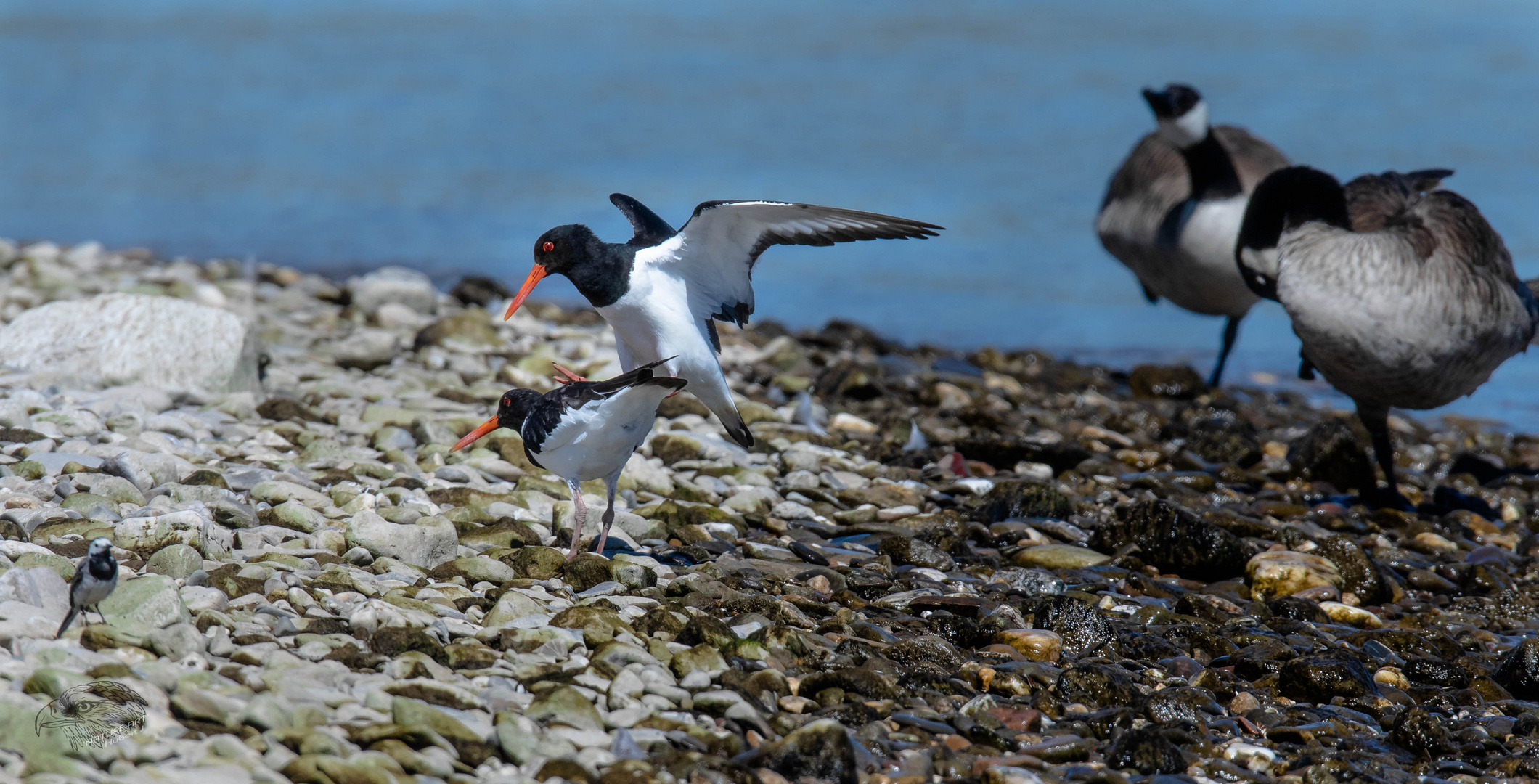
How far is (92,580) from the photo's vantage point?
3258 millimetres

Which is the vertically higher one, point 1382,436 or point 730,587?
point 1382,436

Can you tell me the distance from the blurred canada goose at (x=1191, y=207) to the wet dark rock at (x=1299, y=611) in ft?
14.9

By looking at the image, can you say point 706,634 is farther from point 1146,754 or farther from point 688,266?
point 688,266

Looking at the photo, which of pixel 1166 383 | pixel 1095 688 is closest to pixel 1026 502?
pixel 1095 688

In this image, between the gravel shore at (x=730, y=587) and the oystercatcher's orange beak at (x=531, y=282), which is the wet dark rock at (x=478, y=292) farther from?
the oystercatcher's orange beak at (x=531, y=282)

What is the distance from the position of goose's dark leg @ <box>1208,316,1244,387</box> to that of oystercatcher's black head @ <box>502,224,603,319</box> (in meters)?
5.68

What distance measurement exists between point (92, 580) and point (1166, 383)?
23.5 ft

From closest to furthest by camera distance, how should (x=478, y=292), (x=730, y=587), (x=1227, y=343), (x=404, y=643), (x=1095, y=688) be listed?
(x=404, y=643) < (x=1095, y=688) < (x=730, y=587) < (x=1227, y=343) < (x=478, y=292)

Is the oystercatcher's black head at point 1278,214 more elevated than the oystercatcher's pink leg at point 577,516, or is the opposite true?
the oystercatcher's black head at point 1278,214

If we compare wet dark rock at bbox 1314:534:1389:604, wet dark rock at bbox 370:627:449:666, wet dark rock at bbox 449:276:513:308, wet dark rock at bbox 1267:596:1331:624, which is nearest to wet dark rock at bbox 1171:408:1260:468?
wet dark rock at bbox 1314:534:1389:604

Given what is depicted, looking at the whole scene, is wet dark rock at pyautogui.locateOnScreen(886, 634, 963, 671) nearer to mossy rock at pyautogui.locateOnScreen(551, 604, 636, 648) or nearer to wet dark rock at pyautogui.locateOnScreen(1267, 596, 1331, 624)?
mossy rock at pyautogui.locateOnScreen(551, 604, 636, 648)

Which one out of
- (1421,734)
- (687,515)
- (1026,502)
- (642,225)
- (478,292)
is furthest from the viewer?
(478,292)

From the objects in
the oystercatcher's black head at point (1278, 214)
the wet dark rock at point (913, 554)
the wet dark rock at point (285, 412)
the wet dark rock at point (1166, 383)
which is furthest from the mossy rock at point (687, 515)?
the wet dark rock at point (1166, 383)

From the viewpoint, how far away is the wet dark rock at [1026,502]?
5707 mm
